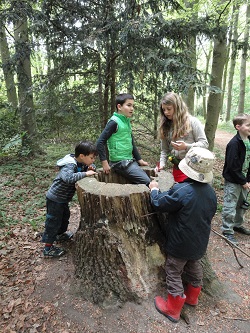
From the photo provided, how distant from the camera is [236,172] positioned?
4.00 m

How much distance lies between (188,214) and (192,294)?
1044mm

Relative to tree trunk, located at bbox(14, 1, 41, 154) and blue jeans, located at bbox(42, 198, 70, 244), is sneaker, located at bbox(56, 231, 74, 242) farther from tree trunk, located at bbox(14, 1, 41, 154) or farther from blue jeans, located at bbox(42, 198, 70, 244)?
tree trunk, located at bbox(14, 1, 41, 154)

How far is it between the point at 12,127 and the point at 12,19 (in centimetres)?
380

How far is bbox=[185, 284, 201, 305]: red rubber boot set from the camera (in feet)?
8.50

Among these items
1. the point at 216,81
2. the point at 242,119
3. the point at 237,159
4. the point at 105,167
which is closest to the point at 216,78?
the point at 216,81

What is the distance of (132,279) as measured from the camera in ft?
8.29

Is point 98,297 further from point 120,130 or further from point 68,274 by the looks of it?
point 120,130

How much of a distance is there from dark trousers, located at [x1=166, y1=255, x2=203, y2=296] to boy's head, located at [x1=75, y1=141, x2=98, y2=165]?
1.55 meters

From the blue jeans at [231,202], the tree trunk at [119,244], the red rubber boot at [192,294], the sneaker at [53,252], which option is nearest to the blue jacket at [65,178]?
the tree trunk at [119,244]

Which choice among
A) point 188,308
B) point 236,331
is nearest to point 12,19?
point 188,308

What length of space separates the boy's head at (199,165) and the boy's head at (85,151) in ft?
4.23

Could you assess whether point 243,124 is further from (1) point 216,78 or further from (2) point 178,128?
(1) point 216,78

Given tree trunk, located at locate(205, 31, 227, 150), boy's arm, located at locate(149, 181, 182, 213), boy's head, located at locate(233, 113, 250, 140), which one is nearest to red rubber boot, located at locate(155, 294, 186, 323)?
boy's arm, located at locate(149, 181, 182, 213)

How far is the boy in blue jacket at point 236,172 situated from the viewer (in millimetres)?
3973
